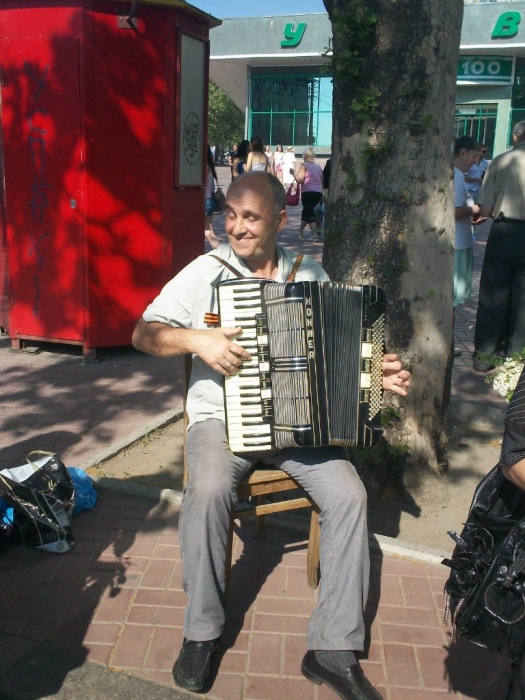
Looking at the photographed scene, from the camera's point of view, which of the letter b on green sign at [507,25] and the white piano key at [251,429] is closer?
the white piano key at [251,429]

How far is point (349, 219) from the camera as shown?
383 centimetres

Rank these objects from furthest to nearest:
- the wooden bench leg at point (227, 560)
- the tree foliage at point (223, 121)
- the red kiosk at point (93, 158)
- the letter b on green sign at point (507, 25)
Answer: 1. the tree foliage at point (223, 121)
2. the letter b on green sign at point (507, 25)
3. the red kiosk at point (93, 158)
4. the wooden bench leg at point (227, 560)

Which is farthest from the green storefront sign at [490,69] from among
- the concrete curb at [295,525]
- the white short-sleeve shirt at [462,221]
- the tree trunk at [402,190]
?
the concrete curb at [295,525]

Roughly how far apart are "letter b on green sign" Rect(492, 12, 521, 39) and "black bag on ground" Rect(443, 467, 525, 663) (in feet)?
90.9

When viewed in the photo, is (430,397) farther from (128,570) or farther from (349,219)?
(128,570)

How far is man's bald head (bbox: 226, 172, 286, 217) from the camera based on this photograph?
10.2 feet

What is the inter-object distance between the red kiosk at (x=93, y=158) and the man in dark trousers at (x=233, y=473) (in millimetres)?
2980

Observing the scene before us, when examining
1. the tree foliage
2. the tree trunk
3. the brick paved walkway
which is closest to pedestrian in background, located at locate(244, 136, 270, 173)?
the tree trunk

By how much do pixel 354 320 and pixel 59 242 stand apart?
3.80m

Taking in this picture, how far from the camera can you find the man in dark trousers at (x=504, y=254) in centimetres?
606

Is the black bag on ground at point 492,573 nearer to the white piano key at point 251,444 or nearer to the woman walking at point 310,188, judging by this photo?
the white piano key at point 251,444

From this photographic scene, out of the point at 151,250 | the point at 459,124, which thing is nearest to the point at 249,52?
the point at 459,124

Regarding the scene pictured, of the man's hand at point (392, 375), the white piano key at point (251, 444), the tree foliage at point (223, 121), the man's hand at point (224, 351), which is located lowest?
the white piano key at point (251, 444)

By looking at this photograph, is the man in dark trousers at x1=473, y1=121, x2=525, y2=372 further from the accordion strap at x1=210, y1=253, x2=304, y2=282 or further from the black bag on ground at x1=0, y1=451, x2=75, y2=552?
the black bag on ground at x1=0, y1=451, x2=75, y2=552
